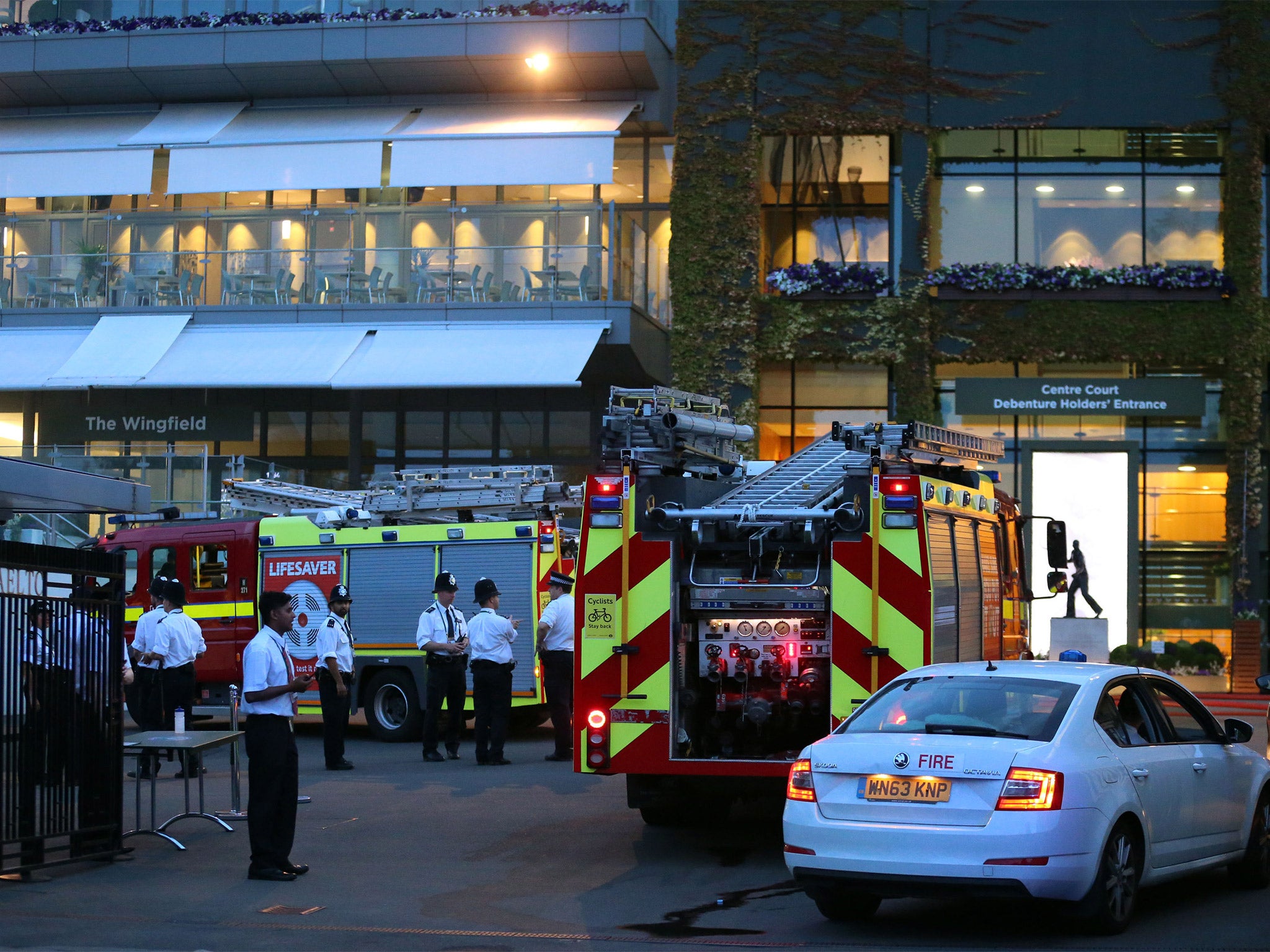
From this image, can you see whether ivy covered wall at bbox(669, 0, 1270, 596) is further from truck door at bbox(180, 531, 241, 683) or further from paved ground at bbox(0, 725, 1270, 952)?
paved ground at bbox(0, 725, 1270, 952)

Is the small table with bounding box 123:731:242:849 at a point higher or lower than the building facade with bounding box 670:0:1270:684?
lower

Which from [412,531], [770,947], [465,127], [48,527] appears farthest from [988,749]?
[465,127]

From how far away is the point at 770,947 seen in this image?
8062 millimetres

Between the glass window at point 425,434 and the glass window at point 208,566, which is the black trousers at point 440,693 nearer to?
the glass window at point 208,566

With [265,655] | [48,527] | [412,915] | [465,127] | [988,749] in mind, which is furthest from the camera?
[465,127]

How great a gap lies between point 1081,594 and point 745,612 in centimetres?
1813

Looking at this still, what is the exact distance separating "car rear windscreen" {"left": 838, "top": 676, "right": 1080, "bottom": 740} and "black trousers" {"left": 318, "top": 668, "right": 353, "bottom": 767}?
8.38m

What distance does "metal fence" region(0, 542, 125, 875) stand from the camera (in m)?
9.70

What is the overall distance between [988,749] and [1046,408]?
70.9 ft

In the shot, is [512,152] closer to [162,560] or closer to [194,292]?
[194,292]

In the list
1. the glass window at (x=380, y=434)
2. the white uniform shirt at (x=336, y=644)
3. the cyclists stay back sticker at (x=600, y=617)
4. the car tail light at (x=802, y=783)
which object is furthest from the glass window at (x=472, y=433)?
the car tail light at (x=802, y=783)

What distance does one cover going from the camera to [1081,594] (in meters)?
27.7

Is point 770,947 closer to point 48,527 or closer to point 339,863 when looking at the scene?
point 339,863

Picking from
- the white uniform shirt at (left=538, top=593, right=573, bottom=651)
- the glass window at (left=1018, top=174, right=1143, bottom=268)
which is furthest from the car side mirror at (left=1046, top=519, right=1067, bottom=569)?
the glass window at (left=1018, top=174, right=1143, bottom=268)
